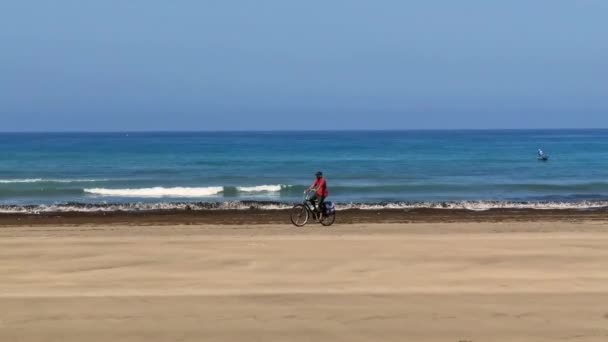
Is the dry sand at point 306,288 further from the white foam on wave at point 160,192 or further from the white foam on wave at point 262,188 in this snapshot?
the white foam on wave at point 262,188

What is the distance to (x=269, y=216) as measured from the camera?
2580cm

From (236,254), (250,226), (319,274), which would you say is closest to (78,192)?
(250,226)

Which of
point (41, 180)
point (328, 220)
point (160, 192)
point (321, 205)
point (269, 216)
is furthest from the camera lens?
point (41, 180)

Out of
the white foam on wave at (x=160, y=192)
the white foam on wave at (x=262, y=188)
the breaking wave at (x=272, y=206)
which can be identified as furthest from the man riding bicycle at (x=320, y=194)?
the white foam on wave at (x=262, y=188)

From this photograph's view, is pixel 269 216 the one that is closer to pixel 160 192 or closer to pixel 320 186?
A: pixel 320 186

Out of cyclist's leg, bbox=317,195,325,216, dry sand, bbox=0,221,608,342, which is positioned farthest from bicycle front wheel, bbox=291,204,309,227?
dry sand, bbox=0,221,608,342

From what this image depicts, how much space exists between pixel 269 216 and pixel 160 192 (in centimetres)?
1399

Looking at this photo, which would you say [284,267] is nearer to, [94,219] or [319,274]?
[319,274]

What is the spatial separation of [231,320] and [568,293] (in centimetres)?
419

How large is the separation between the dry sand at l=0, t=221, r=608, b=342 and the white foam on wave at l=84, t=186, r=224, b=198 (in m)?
20.2

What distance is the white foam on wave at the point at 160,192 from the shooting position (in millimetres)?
37578

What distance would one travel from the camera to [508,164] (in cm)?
5903

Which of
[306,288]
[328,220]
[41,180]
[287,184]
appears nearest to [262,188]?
[287,184]

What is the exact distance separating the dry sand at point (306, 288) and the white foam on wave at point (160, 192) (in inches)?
794
